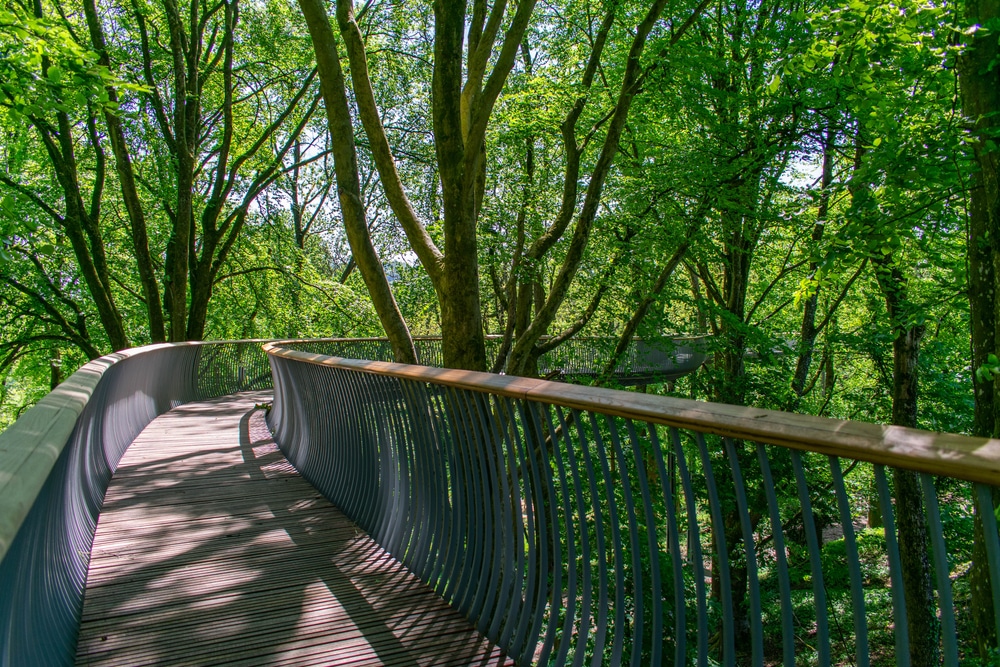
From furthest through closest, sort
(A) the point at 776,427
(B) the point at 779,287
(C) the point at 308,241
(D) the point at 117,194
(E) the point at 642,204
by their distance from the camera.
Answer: (C) the point at 308,241
(D) the point at 117,194
(B) the point at 779,287
(E) the point at 642,204
(A) the point at 776,427

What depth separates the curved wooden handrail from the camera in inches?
48.9

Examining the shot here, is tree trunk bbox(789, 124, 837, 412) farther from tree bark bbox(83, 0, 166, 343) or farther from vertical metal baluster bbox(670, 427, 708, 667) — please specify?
tree bark bbox(83, 0, 166, 343)

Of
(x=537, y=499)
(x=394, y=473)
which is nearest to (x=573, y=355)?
(x=394, y=473)

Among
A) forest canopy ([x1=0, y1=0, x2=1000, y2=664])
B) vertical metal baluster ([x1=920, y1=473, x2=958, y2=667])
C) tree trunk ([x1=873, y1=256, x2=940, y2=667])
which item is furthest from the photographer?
tree trunk ([x1=873, y1=256, x2=940, y2=667])

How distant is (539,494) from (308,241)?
2922 cm

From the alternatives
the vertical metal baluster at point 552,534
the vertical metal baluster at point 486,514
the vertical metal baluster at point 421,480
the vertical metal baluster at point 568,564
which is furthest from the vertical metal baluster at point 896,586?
the vertical metal baluster at point 421,480

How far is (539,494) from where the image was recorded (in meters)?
2.92

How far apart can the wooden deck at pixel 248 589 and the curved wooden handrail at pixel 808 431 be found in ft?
4.65

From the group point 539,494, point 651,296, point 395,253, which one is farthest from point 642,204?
point 395,253

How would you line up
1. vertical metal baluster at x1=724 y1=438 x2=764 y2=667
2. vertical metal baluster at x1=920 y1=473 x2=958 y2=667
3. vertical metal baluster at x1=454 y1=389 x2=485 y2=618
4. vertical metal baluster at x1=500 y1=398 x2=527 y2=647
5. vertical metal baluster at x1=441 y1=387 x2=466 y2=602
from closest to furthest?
vertical metal baluster at x1=920 y1=473 x2=958 y2=667 < vertical metal baluster at x1=724 y1=438 x2=764 y2=667 < vertical metal baluster at x1=500 y1=398 x2=527 y2=647 < vertical metal baluster at x1=454 y1=389 x2=485 y2=618 < vertical metal baluster at x1=441 y1=387 x2=466 y2=602

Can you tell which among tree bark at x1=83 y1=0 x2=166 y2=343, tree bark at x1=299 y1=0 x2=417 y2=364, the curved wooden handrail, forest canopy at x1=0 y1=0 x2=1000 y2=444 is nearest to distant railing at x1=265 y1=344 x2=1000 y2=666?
the curved wooden handrail

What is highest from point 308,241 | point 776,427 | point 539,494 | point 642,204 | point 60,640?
point 308,241

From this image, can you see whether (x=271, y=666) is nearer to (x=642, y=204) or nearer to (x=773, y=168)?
(x=642, y=204)

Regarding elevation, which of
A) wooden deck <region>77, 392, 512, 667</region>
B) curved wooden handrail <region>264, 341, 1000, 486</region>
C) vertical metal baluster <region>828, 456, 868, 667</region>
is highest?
curved wooden handrail <region>264, 341, 1000, 486</region>
